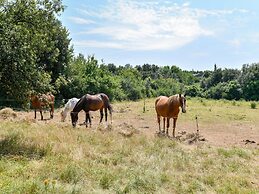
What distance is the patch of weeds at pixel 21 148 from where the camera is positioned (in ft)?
25.4

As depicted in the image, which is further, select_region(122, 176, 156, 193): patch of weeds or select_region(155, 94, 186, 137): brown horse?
select_region(155, 94, 186, 137): brown horse

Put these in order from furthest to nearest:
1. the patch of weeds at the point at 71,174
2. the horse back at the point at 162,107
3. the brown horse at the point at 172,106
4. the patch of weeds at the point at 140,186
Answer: the horse back at the point at 162,107 < the brown horse at the point at 172,106 < the patch of weeds at the point at 71,174 < the patch of weeds at the point at 140,186

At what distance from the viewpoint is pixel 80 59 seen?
3631 cm

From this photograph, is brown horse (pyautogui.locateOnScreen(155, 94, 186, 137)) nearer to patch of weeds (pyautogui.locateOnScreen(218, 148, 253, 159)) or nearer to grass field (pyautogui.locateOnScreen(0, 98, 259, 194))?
grass field (pyautogui.locateOnScreen(0, 98, 259, 194))

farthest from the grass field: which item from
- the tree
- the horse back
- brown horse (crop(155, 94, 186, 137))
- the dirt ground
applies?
the horse back

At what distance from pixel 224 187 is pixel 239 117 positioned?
16.0 meters

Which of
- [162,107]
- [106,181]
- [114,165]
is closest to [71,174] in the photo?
[106,181]

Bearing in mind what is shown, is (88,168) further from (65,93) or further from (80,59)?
(80,59)

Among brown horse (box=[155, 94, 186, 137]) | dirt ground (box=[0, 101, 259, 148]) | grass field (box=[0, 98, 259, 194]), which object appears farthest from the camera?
brown horse (box=[155, 94, 186, 137])

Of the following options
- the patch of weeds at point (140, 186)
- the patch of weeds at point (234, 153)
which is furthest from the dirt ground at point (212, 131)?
the patch of weeds at point (140, 186)

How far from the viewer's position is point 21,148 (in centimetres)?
826

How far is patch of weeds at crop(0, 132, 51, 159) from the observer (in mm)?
7730

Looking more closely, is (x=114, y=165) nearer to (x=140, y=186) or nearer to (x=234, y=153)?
(x=140, y=186)

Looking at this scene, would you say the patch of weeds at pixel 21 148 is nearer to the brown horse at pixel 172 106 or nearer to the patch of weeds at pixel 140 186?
the patch of weeds at pixel 140 186
